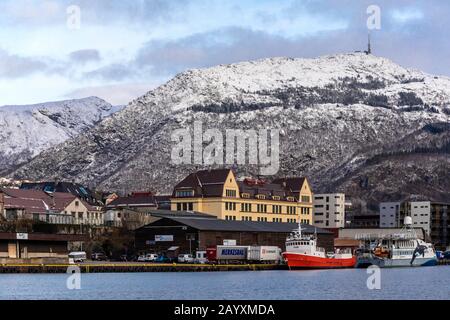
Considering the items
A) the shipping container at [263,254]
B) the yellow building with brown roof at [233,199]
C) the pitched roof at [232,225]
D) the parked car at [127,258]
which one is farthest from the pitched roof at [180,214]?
the shipping container at [263,254]

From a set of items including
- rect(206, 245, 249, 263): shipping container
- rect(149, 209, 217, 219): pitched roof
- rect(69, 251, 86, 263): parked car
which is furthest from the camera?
rect(149, 209, 217, 219): pitched roof

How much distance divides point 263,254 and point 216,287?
55.0 meters

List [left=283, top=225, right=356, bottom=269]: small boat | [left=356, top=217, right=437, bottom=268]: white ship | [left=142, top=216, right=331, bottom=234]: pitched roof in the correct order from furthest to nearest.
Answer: [left=142, top=216, right=331, bottom=234]: pitched roof → [left=356, top=217, right=437, bottom=268]: white ship → [left=283, top=225, right=356, bottom=269]: small boat

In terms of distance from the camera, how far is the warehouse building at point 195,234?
145125 mm

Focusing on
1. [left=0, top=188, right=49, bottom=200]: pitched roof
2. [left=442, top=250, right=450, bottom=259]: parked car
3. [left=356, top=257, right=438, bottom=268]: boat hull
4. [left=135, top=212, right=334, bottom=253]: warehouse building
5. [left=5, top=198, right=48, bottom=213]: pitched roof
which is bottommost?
[left=442, top=250, right=450, bottom=259]: parked car

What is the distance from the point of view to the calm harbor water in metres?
77.3

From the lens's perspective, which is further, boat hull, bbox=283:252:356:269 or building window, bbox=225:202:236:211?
building window, bbox=225:202:236:211

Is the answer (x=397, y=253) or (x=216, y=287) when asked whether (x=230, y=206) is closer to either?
(x=397, y=253)

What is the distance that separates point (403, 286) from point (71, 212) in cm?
8892

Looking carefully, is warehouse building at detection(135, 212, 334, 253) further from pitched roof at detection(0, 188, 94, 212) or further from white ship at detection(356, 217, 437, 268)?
pitched roof at detection(0, 188, 94, 212)

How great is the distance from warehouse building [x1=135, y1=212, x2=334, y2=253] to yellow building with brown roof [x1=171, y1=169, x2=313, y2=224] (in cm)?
1636

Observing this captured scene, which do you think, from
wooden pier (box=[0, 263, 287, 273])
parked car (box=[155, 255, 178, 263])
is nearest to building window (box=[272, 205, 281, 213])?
parked car (box=[155, 255, 178, 263])

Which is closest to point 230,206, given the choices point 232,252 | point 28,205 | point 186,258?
point 28,205

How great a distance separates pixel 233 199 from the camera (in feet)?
581
